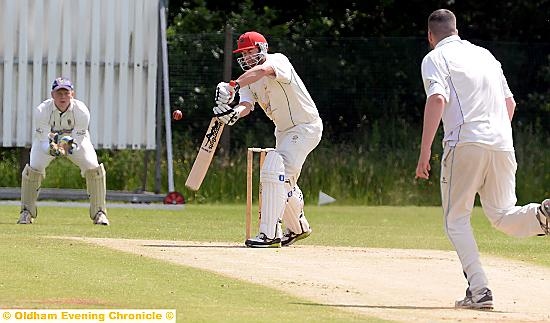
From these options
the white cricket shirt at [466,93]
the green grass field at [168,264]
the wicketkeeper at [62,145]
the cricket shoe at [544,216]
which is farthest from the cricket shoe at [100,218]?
the cricket shoe at [544,216]

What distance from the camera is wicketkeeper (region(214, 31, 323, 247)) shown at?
12055mm

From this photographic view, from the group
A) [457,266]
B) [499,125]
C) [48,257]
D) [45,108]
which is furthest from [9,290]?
[45,108]

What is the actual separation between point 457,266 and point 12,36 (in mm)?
10485

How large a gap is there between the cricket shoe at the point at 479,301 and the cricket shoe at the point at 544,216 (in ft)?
1.69

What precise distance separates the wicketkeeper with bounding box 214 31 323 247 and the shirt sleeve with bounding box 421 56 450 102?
3.13m

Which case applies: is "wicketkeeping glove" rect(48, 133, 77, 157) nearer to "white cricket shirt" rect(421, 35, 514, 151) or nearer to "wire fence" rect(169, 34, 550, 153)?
"white cricket shirt" rect(421, 35, 514, 151)

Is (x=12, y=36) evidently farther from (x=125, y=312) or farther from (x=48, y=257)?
(x=125, y=312)

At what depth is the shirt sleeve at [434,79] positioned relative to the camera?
28.6 feet

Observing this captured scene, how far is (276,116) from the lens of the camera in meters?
12.4

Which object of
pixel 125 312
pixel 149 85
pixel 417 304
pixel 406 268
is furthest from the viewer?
pixel 149 85

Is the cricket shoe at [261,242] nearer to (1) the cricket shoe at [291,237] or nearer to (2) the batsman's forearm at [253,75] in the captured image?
(1) the cricket shoe at [291,237]

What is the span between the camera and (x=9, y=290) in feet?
28.8

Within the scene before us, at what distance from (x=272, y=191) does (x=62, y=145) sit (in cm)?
397

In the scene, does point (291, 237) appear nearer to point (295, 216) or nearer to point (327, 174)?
point (295, 216)
